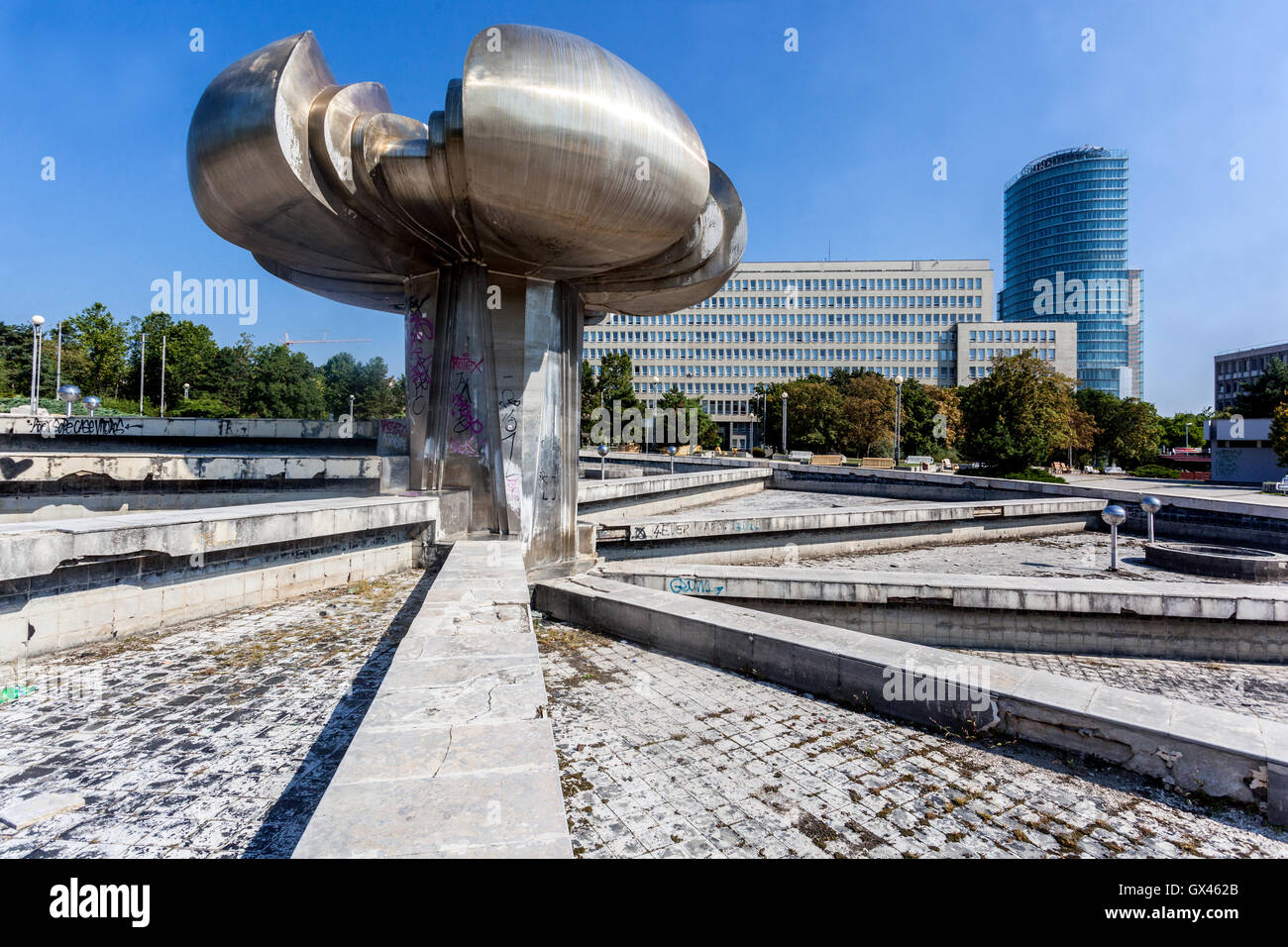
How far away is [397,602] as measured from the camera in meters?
7.52

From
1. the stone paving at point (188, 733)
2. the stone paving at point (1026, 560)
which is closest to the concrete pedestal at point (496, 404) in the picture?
the stone paving at point (188, 733)

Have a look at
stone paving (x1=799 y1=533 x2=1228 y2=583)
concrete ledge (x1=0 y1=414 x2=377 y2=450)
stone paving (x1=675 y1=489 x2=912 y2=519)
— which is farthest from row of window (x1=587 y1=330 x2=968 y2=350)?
stone paving (x1=799 y1=533 x2=1228 y2=583)

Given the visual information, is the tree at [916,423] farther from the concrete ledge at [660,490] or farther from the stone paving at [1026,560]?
the stone paving at [1026,560]

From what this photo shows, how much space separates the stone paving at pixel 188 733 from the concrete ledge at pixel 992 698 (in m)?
3.09

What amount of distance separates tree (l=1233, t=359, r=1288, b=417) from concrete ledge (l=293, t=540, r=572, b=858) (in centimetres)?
5862

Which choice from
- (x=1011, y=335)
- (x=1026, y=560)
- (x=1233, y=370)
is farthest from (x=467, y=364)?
(x=1233, y=370)

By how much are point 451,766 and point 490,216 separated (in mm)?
7576

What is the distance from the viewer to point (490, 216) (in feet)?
27.7

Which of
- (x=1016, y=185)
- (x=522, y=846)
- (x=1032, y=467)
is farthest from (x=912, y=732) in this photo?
(x=1016, y=185)

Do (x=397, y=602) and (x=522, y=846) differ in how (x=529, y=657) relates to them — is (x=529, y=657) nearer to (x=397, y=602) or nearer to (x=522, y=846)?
(x=522, y=846)

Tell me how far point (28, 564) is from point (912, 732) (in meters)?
6.80

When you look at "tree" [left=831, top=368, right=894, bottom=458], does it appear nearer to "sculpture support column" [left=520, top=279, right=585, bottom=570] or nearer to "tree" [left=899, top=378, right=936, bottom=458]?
"tree" [left=899, top=378, right=936, bottom=458]

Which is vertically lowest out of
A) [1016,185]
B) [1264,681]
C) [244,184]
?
[1264,681]

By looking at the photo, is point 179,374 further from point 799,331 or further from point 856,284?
point 856,284
